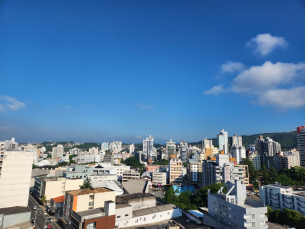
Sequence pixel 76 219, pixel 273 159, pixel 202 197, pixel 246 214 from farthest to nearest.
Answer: pixel 273 159, pixel 202 197, pixel 76 219, pixel 246 214

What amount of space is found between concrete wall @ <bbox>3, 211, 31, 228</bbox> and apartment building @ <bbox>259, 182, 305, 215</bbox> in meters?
25.2

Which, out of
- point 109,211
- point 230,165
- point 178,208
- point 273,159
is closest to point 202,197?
point 178,208

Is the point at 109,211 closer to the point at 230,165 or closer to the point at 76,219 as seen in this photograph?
the point at 76,219

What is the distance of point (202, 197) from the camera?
23.5m

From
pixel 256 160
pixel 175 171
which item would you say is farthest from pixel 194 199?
pixel 256 160

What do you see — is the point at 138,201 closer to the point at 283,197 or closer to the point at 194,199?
the point at 194,199

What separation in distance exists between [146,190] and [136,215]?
1165cm

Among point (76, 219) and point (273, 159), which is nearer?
point (76, 219)

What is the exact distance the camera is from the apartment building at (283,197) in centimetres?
2032

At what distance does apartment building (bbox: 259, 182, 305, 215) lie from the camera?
2032 cm

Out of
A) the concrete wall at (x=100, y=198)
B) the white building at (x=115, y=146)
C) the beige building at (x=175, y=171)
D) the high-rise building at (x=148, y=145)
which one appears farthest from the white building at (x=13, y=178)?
the white building at (x=115, y=146)

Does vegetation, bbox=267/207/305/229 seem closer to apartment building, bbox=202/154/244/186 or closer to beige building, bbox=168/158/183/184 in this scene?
apartment building, bbox=202/154/244/186

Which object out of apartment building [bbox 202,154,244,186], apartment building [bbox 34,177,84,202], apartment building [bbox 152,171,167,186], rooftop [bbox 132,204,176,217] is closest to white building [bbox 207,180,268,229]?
rooftop [bbox 132,204,176,217]

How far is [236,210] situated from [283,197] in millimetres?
11357
